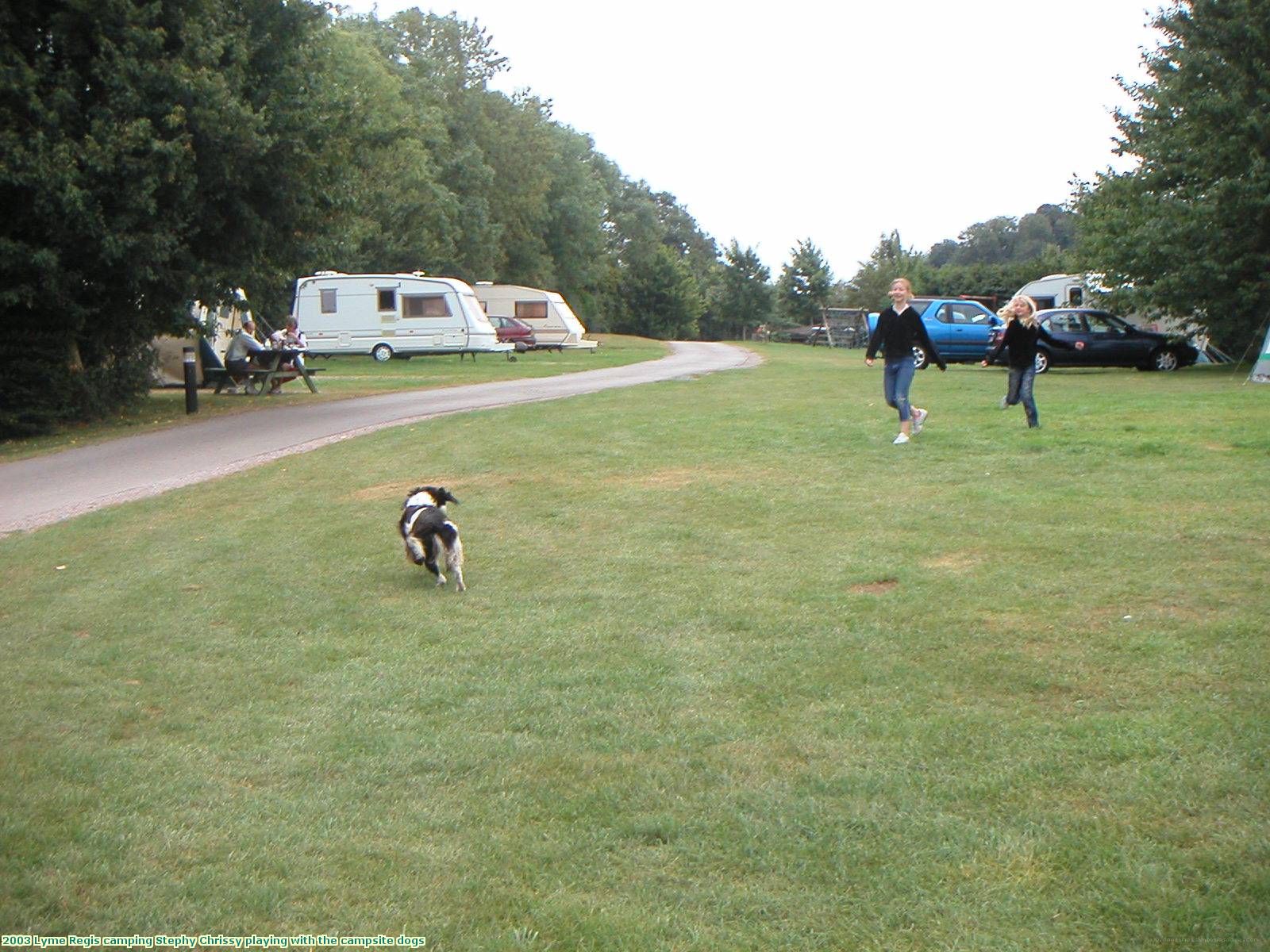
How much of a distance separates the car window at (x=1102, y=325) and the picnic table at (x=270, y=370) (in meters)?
18.4

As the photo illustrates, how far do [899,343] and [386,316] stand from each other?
101 ft

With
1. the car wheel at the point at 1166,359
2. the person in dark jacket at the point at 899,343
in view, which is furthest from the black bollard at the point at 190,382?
the car wheel at the point at 1166,359

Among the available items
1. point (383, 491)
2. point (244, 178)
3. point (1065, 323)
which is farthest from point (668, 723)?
point (1065, 323)

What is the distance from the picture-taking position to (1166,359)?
30.6 m

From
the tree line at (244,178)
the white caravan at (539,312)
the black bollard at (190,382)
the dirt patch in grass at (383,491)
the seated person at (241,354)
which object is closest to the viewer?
the dirt patch in grass at (383,491)

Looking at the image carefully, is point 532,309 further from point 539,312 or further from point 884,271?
point 884,271

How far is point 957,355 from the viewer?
3419cm

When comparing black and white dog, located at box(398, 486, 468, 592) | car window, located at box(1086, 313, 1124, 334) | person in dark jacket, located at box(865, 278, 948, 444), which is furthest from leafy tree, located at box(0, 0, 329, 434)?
car window, located at box(1086, 313, 1124, 334)

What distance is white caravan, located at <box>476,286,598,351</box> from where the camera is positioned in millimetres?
55281

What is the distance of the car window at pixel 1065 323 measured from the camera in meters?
30.6

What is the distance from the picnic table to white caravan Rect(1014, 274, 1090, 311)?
23.0 meters

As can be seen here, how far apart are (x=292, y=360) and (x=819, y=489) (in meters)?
18.1

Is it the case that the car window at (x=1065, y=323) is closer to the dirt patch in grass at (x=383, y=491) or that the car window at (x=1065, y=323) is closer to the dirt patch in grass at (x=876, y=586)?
the dirt patch in grass at (x=383, y=491)

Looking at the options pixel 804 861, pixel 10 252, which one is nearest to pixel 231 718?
pixel 804 861
